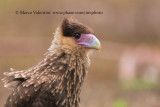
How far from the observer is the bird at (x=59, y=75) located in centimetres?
446

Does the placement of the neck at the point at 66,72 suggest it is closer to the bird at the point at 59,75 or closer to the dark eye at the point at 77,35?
the bird at the point at 59,75

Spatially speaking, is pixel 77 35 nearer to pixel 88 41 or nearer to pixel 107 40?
pixel 88 41

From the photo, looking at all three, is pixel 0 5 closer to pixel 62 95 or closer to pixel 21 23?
pixel 21 23

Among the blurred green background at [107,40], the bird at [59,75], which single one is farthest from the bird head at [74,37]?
the blurred green background at [107,40]

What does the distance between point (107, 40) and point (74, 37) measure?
926cm

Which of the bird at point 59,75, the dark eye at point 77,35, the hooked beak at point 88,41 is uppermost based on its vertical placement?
the dark eye at point 77,35

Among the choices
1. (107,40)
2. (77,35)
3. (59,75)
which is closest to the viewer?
(59,75)

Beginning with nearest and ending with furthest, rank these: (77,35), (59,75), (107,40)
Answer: (59,75) < (77,35) < (107,40)

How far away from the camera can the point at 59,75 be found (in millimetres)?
4594

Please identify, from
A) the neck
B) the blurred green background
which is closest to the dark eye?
the neck

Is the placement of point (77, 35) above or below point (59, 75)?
above

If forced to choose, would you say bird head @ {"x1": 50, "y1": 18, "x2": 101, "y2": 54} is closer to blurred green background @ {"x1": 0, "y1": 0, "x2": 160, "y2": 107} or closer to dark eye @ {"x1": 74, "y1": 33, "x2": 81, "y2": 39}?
dark eye @ {"x1": 74, "y1": 33, "x2": 81, "y2": 39}

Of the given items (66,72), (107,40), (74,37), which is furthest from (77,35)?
(107,40)

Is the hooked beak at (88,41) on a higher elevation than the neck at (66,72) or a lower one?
higher
